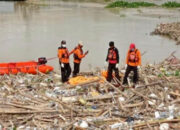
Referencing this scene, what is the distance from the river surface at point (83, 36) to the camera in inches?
711

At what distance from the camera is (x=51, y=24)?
29.6m

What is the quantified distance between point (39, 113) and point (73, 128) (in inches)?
48.1

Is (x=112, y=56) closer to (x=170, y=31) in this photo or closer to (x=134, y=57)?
(x=134, y=57)

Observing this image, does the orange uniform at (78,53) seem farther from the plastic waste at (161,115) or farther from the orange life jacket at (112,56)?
the plastic waste at (161,115)

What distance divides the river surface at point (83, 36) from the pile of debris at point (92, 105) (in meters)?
5.20

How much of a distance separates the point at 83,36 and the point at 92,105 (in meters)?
15.7

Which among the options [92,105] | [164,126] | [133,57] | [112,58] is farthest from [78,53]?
[164,126]

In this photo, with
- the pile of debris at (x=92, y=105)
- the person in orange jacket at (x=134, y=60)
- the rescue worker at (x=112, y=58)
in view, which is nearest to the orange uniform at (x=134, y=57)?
the person in orange jacket at (x=134, y=60)

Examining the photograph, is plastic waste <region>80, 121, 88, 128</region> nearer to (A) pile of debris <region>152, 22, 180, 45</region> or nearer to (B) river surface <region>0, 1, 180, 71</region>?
(B) river surface <region>0, 1, 180, 71</region>

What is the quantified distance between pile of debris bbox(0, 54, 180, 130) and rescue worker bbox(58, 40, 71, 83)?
2.08 feet

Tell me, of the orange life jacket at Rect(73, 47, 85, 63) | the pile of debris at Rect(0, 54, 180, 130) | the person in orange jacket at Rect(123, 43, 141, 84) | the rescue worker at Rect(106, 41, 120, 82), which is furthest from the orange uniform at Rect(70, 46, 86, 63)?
the person in orange jacket at Rect(123, 43, 141, 84)

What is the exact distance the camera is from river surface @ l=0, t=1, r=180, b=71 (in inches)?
711

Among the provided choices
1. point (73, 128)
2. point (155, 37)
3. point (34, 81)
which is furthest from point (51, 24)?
point (73, 128)

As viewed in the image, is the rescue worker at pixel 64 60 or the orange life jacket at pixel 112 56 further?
the rescue worker at pixel 64 60
